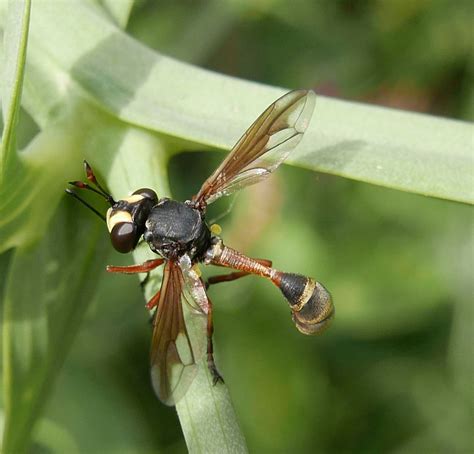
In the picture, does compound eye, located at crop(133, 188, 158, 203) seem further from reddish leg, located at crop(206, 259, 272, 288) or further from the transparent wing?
reddish leg, located at crop(206, 259, 272, 288)

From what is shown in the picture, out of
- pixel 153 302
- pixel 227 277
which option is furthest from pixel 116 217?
pixel 227 277

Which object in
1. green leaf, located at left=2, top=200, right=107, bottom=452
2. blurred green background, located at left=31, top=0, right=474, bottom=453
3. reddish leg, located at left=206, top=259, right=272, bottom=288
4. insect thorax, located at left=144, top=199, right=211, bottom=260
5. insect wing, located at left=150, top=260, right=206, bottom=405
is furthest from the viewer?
blurred green background, located at left=31, top=0, right=474, bottom=453

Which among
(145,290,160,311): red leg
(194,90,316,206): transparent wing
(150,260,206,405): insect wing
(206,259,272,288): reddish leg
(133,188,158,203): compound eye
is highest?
(194,90,316,206): transparent wing

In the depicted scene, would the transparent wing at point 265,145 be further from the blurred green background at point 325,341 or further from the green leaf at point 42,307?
the blurred green background at point 325,341

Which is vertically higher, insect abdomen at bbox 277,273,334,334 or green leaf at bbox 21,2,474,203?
green leaf at bbox 21,2,474,203

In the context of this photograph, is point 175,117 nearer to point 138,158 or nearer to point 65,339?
point 138,158

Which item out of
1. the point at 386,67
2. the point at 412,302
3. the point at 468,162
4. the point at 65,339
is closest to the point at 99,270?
the point at 65,339

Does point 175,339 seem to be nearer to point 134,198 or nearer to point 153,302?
point 153,302

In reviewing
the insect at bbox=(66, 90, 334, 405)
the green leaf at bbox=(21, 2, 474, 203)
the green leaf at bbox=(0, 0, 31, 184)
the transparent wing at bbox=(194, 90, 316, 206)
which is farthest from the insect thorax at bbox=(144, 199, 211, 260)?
the green leaf at bbox=(0, 0, 31, 184)
